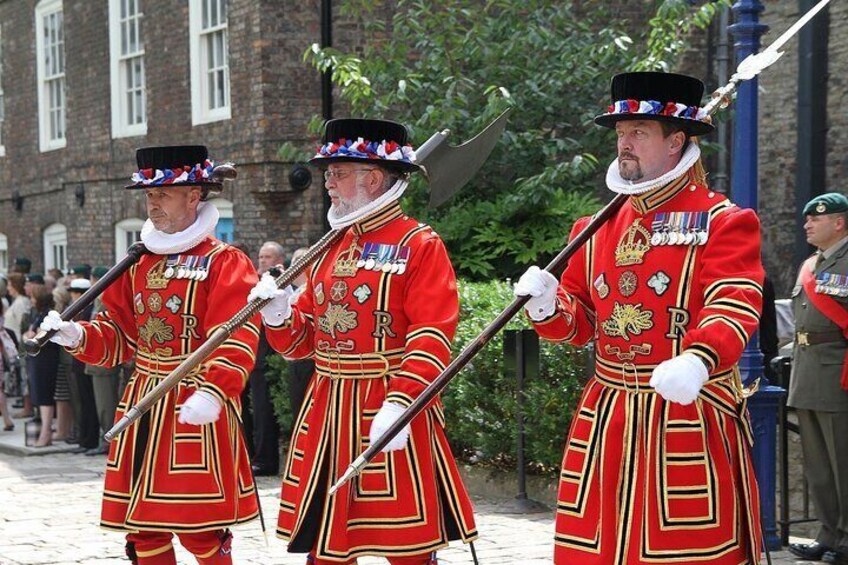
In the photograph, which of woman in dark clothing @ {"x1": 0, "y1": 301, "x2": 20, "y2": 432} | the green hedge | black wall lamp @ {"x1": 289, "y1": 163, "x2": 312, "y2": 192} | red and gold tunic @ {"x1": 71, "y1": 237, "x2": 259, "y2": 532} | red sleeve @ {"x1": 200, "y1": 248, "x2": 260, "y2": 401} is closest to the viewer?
red sleeve @ {"x1": 200, "y1": 248, "x2": 260, "y2": 401}

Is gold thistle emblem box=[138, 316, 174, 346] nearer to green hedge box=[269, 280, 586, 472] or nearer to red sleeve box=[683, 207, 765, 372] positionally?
red sleeve box=[683, 207, 765, 372]

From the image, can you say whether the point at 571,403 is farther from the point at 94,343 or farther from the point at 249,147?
the point at 249,147

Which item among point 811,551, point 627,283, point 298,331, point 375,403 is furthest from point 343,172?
point 811,551

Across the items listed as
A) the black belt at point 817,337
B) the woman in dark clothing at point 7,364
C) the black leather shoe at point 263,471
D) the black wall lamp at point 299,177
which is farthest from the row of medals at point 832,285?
the woman in dark clothing at point 7,364

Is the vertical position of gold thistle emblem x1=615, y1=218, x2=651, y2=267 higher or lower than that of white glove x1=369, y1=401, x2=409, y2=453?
higher

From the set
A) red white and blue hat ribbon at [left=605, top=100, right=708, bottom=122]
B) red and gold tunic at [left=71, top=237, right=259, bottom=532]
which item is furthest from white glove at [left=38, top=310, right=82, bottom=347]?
red white and blue hat ribbon at [left=605, top=100, right=708, bottom=122]

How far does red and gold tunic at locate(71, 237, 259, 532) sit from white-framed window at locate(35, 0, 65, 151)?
15.3 meters

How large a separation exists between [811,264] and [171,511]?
381 centimetres

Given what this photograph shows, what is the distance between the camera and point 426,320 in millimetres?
5344

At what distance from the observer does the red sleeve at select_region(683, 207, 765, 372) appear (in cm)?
447

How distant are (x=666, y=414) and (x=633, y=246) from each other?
0.59 m

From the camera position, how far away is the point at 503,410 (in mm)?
9430

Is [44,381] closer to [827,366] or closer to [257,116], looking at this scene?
[257,116]

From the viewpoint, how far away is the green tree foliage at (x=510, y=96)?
11984mm
